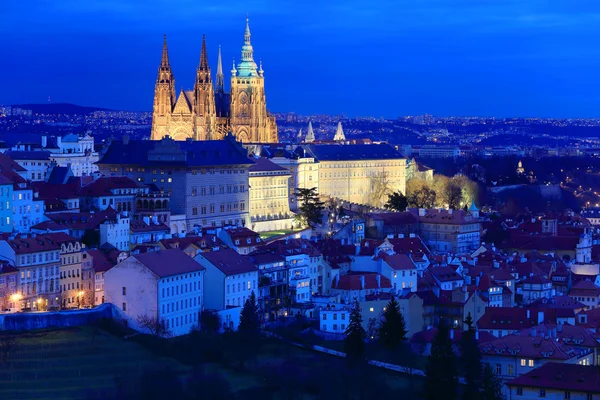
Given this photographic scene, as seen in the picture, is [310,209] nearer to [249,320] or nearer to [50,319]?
[249,320]

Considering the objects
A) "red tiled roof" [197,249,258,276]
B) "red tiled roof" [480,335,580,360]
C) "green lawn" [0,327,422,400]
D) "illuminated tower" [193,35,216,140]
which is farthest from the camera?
"illuminated tower" [193,35,216,140]

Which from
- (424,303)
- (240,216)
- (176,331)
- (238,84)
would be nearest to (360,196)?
A: (238,84)

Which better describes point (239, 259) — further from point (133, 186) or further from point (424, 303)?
point (133, 186)

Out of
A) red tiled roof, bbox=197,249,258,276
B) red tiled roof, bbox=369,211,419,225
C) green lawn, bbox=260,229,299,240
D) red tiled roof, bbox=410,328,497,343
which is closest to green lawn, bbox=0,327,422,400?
red tiled roof, bbox=410,328,497,343

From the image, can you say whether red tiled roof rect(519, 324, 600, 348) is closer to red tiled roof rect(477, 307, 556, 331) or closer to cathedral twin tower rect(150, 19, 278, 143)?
red tiled roof rect(477, 307, 556, 331)

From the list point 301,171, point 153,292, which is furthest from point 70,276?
point 301,171

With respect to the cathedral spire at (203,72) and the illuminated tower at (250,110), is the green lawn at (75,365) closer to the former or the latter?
the cathedral spire at (203,72)
